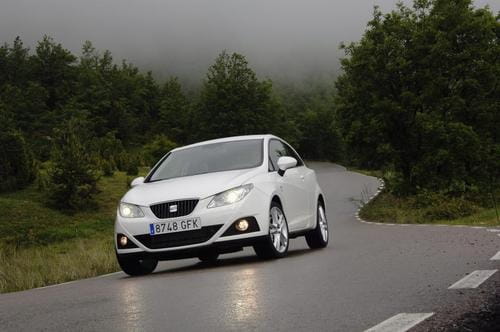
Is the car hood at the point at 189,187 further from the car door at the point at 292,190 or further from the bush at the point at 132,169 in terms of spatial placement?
the bush at the point at 132,169

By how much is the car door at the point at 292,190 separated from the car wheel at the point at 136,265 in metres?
1.97

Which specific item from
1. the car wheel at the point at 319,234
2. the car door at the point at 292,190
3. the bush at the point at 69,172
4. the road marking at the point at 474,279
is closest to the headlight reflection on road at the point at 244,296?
the road marking at the point at 474,279

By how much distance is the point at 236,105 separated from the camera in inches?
3844

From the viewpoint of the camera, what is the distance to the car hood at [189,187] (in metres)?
10.5

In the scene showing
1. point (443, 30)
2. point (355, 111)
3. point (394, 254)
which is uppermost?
point (443, 30)

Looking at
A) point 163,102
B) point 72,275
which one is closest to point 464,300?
point 72,275

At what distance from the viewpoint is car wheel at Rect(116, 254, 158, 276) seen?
10828 mm

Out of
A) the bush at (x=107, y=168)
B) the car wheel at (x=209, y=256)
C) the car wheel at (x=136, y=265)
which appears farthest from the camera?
the bush at (x=107, y=168)

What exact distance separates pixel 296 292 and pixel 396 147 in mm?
38971

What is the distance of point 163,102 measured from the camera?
12331cm

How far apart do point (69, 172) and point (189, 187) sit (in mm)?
38749

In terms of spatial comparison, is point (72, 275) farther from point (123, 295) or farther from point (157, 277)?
point (123, 295)

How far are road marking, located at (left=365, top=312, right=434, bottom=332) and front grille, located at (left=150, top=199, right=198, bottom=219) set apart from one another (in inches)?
192

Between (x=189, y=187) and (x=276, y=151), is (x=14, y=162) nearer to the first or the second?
(x=276, y=151)
